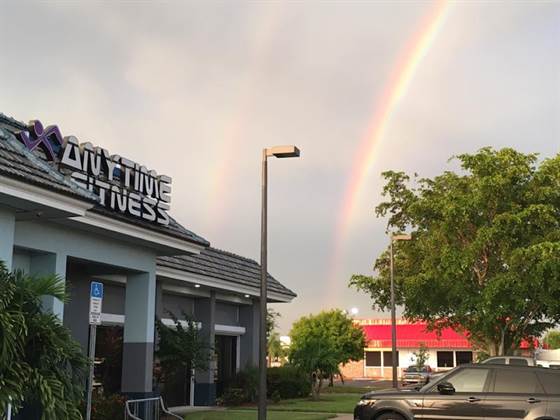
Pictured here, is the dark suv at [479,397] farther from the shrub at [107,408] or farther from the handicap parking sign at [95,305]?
the handicap parking sign at [95,305]

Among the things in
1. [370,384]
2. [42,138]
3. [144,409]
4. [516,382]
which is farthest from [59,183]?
[370,384]

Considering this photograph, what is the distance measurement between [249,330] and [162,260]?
362 inches

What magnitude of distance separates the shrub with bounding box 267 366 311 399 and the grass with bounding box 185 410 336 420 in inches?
265

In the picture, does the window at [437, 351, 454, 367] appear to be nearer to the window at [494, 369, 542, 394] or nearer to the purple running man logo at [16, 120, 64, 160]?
the window at [494, 369, 542, 394]

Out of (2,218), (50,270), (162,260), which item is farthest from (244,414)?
(2,218)

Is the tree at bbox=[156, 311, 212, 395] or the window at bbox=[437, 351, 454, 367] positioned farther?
the window at bbox=[437, 351, 454, 367]

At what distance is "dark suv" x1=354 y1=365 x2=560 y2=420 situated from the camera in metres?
13.0

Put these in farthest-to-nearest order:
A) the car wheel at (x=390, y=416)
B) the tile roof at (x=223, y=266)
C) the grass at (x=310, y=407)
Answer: the grass at (x=310, y=407) < the tile roof at (x=223, y=266) < the car wheel at (x=390, y=416)

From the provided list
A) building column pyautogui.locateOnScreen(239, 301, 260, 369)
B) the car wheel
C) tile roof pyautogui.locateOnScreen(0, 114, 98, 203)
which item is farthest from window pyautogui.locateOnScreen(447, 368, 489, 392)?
building column pyautogui.locateOnScreen(239, 301, 260, 369)

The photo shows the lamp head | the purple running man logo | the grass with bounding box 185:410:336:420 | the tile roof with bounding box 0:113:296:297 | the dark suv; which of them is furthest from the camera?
the grass with bounding box 185:410:336:420

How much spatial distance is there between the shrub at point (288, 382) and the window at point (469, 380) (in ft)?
52.8

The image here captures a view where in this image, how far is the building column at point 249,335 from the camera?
2944 centimetres

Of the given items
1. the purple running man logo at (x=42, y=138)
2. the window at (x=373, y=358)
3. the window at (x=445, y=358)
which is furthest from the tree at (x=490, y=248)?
the window at (x=373, y=358)

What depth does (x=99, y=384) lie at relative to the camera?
65.4ft
